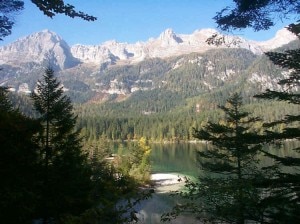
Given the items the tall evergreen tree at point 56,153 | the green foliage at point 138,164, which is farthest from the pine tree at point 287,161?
the green foliage at point 138,164

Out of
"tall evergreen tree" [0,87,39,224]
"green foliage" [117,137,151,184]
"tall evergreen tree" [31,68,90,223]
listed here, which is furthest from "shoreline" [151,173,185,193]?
"tall evergreen tree" [0,87,39,224]

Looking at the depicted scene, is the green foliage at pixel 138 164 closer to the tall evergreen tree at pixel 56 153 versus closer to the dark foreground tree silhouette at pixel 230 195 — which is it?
the tall evergreen tree at pixel 56 153

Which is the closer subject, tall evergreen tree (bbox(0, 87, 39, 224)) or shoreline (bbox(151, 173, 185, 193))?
tall evergreen tree (bbox(0, 87, 39, 224))

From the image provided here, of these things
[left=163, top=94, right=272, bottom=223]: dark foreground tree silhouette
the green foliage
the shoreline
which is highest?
[left=163, top=94, right=272, bottom=223]: dark foreground tree silhouette

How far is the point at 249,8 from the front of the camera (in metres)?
7.15

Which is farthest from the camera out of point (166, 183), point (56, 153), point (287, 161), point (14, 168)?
point (166, 183)

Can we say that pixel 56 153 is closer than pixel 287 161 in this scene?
No

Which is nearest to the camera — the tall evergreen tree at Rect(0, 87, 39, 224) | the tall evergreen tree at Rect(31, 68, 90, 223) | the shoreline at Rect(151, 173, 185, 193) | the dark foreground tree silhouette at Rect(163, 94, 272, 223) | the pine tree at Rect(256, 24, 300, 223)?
the dark foreground tree silhouette at Rect(163, 94, 272, 223)

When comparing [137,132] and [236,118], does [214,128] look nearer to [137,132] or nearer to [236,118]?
[236,118]

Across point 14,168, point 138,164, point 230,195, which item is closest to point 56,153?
point 14,168

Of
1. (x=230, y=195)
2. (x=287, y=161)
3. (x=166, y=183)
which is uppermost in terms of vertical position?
(x=287, y=161)

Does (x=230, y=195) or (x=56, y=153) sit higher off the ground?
(x=56, y=153)

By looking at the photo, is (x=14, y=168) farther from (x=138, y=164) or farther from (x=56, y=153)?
(x=138, y=164)

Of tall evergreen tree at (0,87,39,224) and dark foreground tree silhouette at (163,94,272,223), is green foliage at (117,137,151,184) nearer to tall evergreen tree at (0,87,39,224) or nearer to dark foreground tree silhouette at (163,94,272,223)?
dark foreground tree silhouette at (163,94,272,223)
